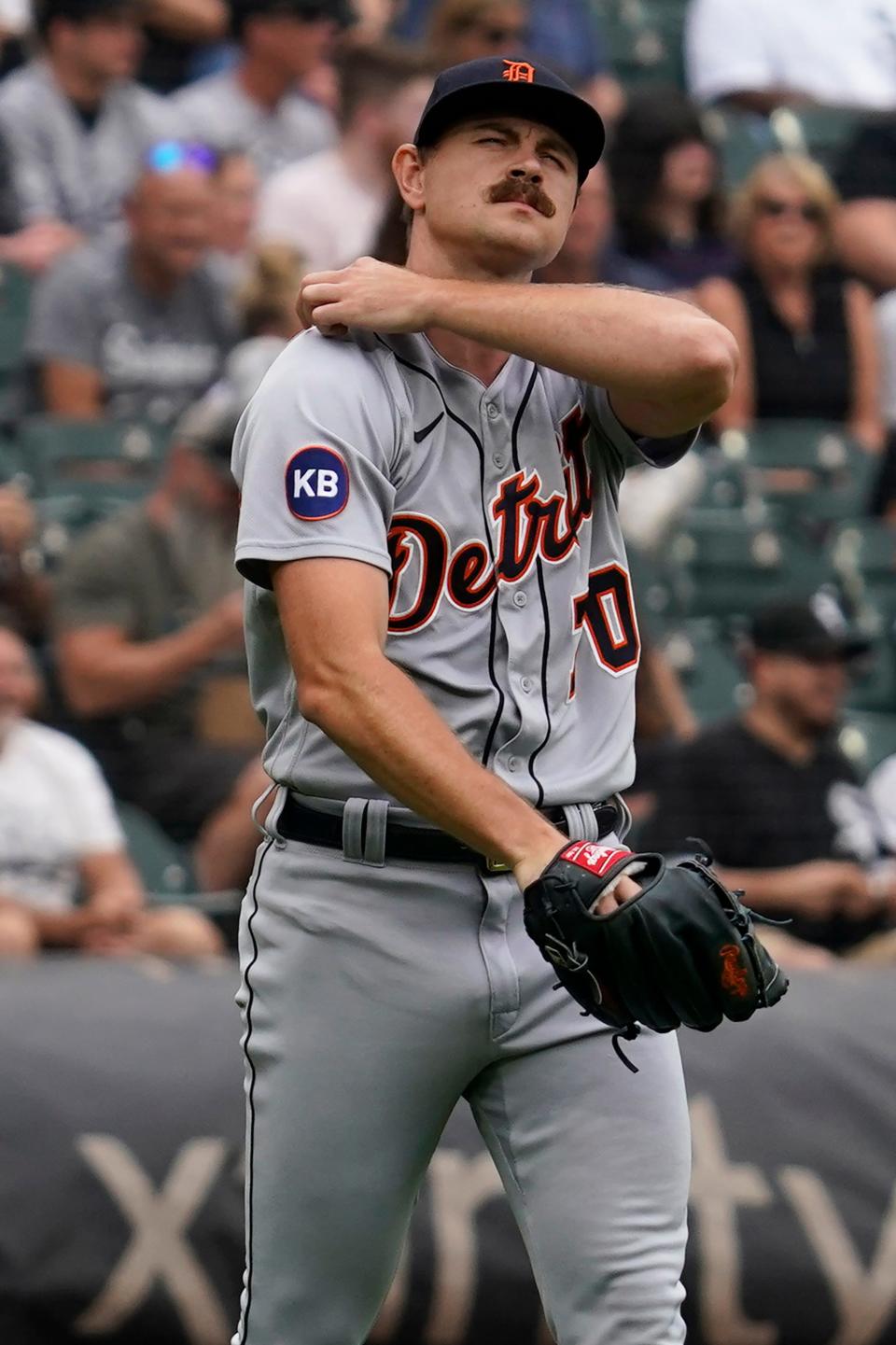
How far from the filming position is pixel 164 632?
486 cm

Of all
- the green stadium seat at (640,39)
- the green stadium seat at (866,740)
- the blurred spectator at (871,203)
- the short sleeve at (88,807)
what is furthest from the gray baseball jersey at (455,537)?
the green stadium seat at (640,39)

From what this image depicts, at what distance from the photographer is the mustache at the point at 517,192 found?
6.98ft

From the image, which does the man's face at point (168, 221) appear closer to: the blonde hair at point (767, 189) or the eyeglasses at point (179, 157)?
the eyeglasses at point (179, 157)

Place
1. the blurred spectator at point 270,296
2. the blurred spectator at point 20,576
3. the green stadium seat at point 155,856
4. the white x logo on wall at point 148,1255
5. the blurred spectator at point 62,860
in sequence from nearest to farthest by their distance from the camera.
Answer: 1. the white x logo on wall at point 148,1255
2. the blurred spectator at point 62,860
3. the green stadium seat at point 155,856
4. the blurred spectator at point 20,576
5. the blurred spectator at point 270,296

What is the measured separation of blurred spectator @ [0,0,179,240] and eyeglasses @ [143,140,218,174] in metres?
0.29

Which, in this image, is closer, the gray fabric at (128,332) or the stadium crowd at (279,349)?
the stadium crowd at (279,349)

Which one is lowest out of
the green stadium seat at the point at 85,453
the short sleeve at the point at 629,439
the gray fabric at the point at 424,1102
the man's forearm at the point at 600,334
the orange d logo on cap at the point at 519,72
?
the green stadium seat at the point at 85,453

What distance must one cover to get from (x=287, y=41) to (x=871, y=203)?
6.33 ft

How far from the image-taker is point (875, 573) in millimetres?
5914

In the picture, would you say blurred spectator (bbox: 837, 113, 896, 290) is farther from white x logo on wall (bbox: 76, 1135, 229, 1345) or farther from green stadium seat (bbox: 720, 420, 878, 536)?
white x logo on wall (bbox: 76, 1135, 229, 1345)

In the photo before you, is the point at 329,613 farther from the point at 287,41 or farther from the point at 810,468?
the point at 287,41

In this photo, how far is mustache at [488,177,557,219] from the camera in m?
2.13

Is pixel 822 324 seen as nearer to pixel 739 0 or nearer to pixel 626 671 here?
pixel 739 0

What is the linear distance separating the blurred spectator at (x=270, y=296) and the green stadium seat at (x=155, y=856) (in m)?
1.47
